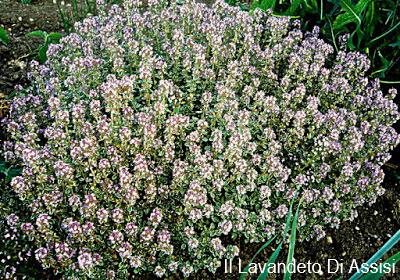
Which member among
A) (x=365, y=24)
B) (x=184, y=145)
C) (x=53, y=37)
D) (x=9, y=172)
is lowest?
(x=9, y=172)

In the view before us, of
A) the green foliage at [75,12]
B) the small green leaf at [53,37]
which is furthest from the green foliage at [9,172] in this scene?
the green foliage at [75,12]

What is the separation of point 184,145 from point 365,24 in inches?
62.1

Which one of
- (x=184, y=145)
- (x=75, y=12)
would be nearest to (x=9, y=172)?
(x=184, y=145)

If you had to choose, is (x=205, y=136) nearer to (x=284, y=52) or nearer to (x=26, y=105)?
(x=284, y=52)

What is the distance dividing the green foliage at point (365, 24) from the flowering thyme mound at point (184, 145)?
295 mm

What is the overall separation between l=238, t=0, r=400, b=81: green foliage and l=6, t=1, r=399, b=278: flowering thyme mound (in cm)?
29

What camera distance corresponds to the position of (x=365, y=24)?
3.24m

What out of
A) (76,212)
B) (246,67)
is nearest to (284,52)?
(246,67)

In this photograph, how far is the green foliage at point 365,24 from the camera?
3125mm

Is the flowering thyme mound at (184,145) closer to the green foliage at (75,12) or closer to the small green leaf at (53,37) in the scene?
the small green leaf at (53,37)

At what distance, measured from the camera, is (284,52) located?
2.97 metres

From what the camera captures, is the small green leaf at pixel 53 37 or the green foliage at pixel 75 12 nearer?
the small green leaf at pixel 53 37

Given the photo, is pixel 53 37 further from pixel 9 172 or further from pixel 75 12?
pixel 9 172

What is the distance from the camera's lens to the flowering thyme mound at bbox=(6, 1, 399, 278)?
7.41 feet
